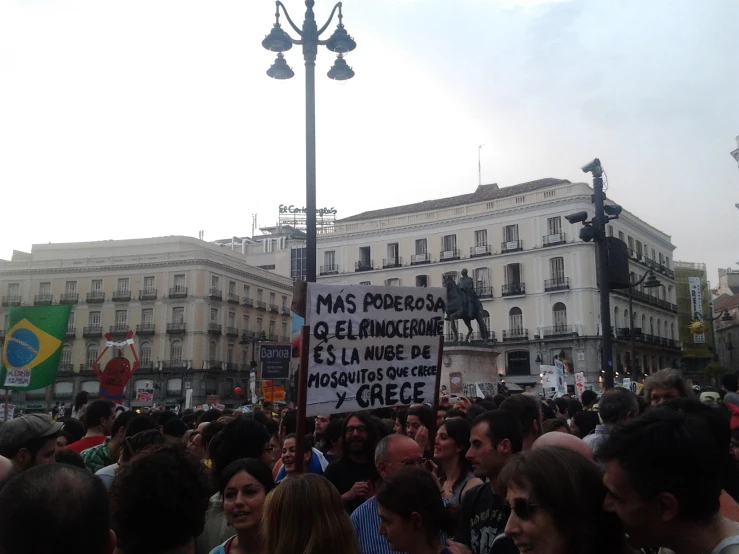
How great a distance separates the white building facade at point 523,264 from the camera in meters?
46.2

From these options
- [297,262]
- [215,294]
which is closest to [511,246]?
[297,262]

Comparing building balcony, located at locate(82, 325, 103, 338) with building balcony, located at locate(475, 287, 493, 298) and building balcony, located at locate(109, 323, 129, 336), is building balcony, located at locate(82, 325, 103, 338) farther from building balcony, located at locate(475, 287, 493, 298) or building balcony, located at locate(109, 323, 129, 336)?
building balcony, located at locate(475, 287, 493, 298)

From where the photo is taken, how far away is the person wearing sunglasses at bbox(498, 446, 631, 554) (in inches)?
89.4

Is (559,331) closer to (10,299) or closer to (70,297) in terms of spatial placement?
(70,297)

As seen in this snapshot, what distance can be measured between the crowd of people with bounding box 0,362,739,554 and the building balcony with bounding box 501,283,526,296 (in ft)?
146

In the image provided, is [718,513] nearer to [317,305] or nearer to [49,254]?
[317,305]

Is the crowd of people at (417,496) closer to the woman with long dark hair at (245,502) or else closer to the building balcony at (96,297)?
the woman with long dark hair at (245,502)

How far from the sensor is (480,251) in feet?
166

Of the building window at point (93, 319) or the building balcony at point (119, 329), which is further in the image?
the building window at point (93, 319)

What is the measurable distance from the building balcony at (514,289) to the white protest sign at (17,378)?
4124 centimetres

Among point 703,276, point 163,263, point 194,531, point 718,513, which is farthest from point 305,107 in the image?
point 703,276

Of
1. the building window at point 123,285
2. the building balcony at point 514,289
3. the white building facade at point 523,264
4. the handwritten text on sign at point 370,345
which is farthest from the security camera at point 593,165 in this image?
the building window at point 123,285

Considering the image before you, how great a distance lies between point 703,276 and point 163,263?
46.2 metres

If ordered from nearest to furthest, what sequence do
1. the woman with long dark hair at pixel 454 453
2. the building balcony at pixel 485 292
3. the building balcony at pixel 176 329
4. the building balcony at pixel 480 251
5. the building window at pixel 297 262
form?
the woman with long dark hair at pixel 454 453 → the building balcony at pixel 485 292 → the building balcony at pixel 480 251 → the building balcony at pixel 176 329 → the building window at pixel 297 262
